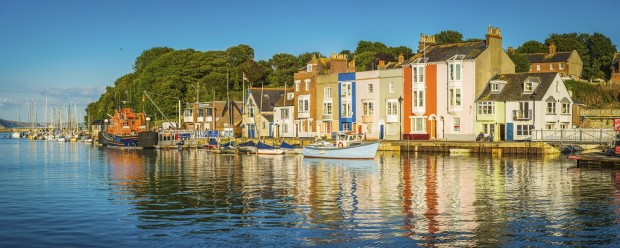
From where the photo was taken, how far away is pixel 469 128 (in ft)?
248

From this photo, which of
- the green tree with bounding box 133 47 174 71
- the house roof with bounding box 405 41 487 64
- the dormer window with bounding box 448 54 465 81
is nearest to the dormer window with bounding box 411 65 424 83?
the house roof with bounding box 405 41 487 64

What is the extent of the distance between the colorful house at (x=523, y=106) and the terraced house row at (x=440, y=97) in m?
0.10

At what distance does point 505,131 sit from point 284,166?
28.9m

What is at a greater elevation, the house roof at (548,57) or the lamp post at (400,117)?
the house roof at (548,57)

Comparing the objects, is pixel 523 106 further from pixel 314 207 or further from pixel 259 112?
pixel 314 207

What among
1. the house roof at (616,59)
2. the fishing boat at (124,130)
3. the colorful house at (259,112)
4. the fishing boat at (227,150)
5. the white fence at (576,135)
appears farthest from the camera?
the house roof at (616,59)

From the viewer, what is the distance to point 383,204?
101ft

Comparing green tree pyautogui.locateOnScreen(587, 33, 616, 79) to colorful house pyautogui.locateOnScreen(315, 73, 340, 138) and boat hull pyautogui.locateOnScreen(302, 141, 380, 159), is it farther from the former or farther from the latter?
boat hull pyautogui.locateOnScreen(302, 141, 380, 159)

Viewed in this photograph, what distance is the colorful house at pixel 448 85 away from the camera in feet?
248

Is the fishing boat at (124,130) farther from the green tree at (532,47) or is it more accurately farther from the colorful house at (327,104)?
the green tree at (532,47)

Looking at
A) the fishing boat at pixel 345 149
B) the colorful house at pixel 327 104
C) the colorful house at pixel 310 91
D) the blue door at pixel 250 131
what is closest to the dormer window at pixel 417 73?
the colorful house at pixel 327 104

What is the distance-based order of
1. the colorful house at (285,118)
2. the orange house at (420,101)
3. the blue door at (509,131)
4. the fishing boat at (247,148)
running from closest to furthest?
1. the blue door at (509,131)
2. the fishing boat at (247,148)
3. the orange house at (420,101)
4. the colorful house at (285,118)

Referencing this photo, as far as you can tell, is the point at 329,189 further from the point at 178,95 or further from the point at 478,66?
the point at 178,95

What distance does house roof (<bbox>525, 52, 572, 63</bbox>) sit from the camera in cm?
11602
